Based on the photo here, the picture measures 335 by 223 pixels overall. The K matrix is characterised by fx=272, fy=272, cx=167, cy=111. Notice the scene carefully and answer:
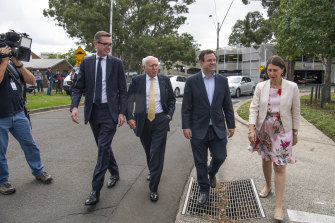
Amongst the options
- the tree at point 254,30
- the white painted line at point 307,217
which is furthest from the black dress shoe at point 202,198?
the tree at point 254,30

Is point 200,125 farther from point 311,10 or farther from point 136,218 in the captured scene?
point 311,10

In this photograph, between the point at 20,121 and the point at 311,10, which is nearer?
the point at 20,121

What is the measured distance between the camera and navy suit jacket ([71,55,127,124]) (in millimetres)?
3449

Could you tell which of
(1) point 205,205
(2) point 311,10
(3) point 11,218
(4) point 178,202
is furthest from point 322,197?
(2) point 311,10

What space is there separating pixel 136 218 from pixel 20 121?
6.81 ft

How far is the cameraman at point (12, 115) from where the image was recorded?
3.53m

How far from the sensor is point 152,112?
361cm

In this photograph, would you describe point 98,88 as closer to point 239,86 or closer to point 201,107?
point 201,107

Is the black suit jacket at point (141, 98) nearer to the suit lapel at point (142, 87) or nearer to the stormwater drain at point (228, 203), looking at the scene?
the suit lapel at point (142, 87)

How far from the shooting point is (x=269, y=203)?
3348 millimetres

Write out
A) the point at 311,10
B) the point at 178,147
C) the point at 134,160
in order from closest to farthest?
the point at 134,160, the point at 178,147, the point at 311,10

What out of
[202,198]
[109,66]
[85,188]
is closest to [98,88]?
[109,66]

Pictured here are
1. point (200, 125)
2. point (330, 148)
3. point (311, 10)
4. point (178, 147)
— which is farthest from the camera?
point (311, 10)

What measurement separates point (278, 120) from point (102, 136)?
2.11m
